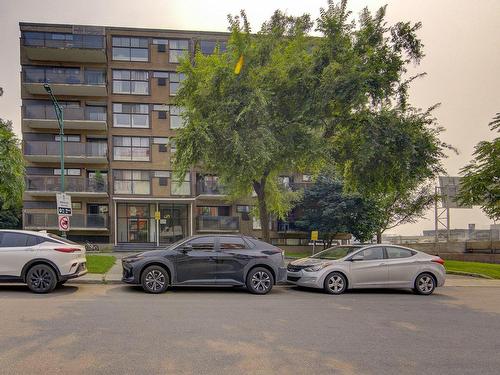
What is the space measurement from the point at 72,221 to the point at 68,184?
2.64 m

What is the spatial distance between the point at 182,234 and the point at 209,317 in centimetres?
2560

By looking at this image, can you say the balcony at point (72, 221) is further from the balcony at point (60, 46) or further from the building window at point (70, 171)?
the balcony at point (60, 46)

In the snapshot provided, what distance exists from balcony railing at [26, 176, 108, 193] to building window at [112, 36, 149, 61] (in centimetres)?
968

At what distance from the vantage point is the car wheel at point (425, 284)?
40.1 feet

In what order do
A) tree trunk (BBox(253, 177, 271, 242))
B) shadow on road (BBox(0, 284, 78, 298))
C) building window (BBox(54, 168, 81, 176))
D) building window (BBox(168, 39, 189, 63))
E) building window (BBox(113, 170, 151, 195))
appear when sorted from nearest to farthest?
shadow on road (BBox(0, 284, 78, 298)), tree trunk (BBox(253, 177, 271, 242)), building window (BBox(113, 170, 151, 195)), building window (BBox(54, 168, 81, 176)), building window (BBox(168, 39, 189, 63))

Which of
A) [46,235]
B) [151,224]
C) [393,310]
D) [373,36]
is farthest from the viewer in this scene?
[151,224]

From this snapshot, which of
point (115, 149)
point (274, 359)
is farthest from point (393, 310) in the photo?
point (115, 149)

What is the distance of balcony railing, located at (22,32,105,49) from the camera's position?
A: 1212 inches

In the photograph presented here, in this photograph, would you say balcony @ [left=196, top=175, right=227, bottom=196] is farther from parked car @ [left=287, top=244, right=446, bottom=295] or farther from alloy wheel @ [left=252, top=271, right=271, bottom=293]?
alloy wheel @ [left=252, top=271, right=271, bottom=293]

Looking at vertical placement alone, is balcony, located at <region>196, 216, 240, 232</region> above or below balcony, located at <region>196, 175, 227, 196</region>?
below

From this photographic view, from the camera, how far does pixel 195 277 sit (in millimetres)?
11297

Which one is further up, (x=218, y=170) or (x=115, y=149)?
(x=115, y=149)

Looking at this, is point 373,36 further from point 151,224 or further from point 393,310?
point 151,224

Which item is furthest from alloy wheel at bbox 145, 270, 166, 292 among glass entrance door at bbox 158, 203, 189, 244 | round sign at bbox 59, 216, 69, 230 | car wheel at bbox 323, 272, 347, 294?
glass entrance door at bbox 158, 203, 189, 244
